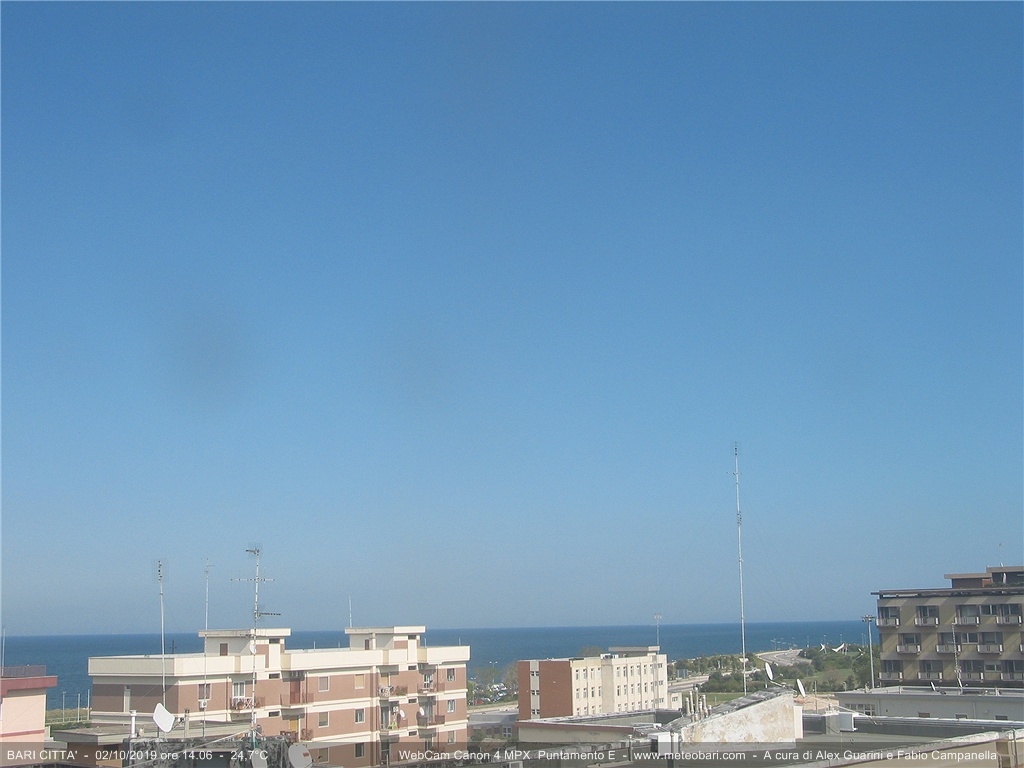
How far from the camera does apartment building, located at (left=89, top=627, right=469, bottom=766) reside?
142 feet

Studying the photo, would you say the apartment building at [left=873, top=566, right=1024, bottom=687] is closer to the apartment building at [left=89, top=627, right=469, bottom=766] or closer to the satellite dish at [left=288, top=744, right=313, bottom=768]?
the apartment building at [left=89, top=627, right=469, bottom=766]

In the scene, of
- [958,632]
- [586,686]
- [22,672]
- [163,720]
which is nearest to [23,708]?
[22,672]

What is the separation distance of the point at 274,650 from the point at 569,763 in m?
31.2

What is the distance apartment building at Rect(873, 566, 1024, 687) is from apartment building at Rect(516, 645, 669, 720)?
90.9 feet

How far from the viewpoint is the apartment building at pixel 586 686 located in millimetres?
90875

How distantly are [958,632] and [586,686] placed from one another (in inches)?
1471

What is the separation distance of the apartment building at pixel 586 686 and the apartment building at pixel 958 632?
27703 mm

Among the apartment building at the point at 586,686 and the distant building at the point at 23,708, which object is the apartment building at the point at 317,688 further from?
the apartment building at the point at 586,686

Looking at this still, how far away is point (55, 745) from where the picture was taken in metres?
26.1

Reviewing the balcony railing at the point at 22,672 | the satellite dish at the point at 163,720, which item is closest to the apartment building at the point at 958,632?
the balcony railing at the point at 22,672

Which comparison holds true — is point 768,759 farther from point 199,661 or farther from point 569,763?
point 199,661

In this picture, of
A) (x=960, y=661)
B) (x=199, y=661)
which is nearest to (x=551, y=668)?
(x=960, y=661)

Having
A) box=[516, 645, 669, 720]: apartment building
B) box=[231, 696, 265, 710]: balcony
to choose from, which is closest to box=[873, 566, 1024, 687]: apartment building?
box=[516, 645, 669, 720]: apartment building

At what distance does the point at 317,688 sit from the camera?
1900 inches
